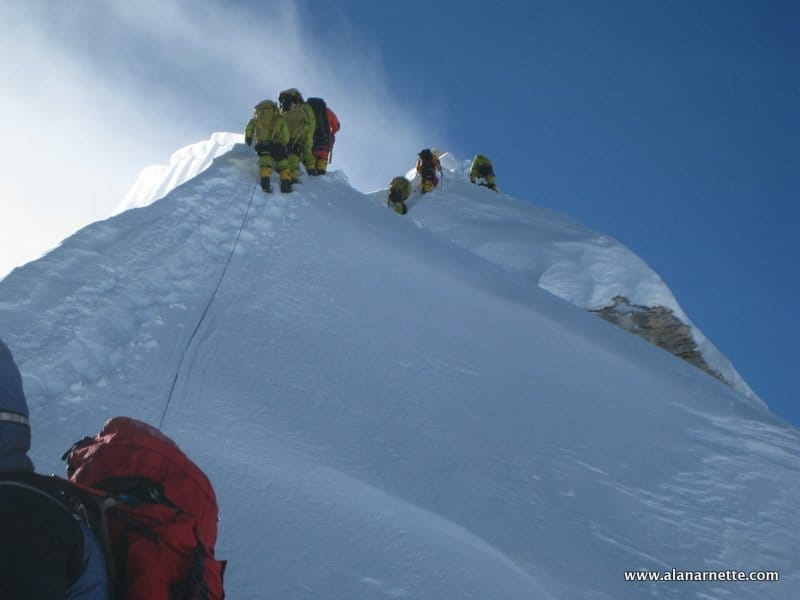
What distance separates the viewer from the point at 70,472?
5.77 feet

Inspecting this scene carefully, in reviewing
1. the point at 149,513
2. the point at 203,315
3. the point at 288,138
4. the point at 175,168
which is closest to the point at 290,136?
the point at 288,138

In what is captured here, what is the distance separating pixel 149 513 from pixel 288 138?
6882 millimetres

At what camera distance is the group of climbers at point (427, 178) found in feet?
45.5

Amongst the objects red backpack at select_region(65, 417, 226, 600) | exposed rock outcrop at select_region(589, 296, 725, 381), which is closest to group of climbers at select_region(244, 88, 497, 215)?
exposed rock outcrop at select_region(589, 296, 725, 381)

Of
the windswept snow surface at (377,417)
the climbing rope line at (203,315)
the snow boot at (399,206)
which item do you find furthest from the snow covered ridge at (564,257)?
the climbing rope line at (203,315)

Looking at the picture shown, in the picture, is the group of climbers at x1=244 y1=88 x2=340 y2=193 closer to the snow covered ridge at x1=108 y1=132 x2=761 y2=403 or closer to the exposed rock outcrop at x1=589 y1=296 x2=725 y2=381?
the snow covered ridge at x1=108 y1=132 x2=761 y2=403

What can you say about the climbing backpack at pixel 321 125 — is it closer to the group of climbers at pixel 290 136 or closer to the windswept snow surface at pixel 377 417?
the group of climbers at pixel 290 136

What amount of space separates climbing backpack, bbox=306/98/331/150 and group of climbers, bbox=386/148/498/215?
4.61m

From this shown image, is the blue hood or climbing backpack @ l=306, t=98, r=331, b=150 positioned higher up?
climbing backpack @ l=306, t=98, r=331, b=150

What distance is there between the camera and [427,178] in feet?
49.1

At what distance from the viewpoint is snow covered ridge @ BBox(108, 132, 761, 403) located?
41.0 ft

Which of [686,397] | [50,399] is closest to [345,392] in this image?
[50,399]

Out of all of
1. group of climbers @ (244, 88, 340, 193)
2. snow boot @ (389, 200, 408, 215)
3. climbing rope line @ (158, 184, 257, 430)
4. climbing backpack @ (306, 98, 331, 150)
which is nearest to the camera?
climbing rope line @ (158, 184, 257, 430)

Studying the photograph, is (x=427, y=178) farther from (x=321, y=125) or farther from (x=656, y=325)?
(x=321, y=125)
